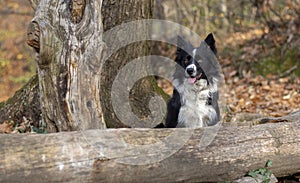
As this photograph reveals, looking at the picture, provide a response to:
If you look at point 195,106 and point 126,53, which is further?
point 126,53

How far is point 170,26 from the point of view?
547 inches

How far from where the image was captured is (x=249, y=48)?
10.9 metres

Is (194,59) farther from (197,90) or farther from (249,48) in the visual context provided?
(249,48)

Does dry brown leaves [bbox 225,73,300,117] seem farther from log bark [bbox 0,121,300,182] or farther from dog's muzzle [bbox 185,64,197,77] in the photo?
log bark [bbox 0,121,300,182]

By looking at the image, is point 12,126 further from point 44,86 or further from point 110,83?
point 44,86

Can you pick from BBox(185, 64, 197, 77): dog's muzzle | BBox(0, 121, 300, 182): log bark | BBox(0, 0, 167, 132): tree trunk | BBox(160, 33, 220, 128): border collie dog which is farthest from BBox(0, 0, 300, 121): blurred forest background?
BBox(0, 0, 167, 132): tree trunk

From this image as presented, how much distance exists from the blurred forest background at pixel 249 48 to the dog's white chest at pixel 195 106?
1.43m

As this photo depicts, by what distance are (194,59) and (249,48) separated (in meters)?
5.98

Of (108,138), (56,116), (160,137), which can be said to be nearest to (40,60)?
(56,116)

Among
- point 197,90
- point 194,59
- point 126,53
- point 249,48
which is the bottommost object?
point 197,90

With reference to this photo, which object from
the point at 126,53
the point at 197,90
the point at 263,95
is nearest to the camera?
the point at 197,90

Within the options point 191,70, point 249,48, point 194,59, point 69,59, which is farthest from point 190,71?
point 249,48

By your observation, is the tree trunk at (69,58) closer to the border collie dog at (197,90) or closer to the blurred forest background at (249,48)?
the border collie dog at (197,90)

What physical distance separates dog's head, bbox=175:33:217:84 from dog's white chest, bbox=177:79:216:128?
105 millimetres
